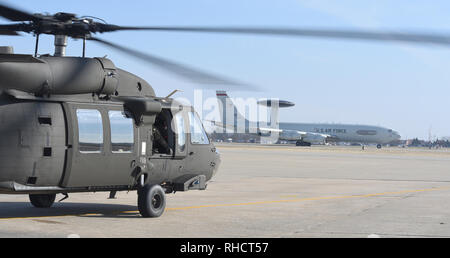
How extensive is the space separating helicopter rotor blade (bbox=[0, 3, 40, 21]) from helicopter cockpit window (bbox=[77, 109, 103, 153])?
2305 mm

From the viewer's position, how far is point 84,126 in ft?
38.5

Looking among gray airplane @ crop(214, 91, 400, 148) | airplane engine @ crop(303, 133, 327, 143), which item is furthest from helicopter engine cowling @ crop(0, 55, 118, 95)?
airplane engine @ crop(303, 133, 327, 143)

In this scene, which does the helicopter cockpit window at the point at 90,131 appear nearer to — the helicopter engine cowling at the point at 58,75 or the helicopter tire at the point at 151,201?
the helicopter engine cowling at the point at 58,75

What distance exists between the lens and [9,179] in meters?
10.7

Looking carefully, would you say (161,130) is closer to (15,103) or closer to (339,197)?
(15,103)

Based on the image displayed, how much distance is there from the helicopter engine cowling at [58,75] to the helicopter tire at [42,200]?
3.13 metres

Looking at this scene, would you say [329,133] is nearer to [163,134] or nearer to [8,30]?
[163,134]

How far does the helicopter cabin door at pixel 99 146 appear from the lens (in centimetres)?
1152

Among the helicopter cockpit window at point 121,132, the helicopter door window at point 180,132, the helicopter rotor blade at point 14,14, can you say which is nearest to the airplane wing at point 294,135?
the helicopter door window at point 180,132

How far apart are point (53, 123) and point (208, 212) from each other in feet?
13.4

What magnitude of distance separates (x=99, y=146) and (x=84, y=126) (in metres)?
0.49

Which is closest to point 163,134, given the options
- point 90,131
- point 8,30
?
point 90,131
